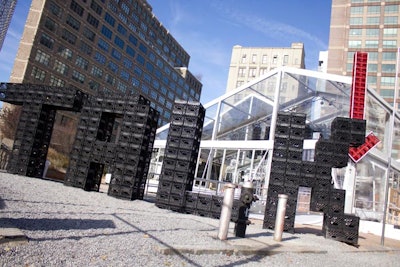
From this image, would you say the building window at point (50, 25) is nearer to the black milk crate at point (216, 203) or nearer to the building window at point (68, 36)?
the building window at point (68, 36)

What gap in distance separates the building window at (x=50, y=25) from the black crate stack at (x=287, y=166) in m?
43.3

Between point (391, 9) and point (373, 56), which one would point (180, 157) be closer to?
point (373, 56)

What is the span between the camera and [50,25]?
143 ft

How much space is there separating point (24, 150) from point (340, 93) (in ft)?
54.9

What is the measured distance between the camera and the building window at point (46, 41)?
42.4 m

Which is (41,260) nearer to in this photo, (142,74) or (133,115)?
(133,115)

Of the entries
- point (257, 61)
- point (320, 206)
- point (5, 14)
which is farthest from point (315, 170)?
point (257, 61)

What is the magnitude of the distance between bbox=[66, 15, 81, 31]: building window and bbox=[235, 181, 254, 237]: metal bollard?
157 ft

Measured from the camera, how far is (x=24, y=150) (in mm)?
13109

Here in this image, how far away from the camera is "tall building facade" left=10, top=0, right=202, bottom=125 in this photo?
42031mm

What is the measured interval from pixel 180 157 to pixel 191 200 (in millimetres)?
1581

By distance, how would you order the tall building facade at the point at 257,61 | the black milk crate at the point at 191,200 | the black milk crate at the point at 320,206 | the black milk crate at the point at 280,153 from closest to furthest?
the black milk crate at the point at 320,206
the black milk crate at the point at 280,153
the black milk crate at the point at 191,200
the tall building facade at the point at 257,61

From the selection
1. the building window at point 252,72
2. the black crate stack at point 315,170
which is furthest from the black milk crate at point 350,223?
the building window at point 252,72

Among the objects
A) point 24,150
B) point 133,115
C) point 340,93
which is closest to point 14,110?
point 24,150
